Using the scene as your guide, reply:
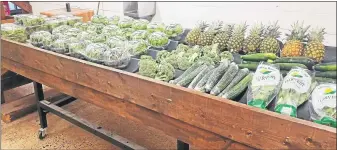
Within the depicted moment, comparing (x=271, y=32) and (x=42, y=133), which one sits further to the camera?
(x=42, y=133)

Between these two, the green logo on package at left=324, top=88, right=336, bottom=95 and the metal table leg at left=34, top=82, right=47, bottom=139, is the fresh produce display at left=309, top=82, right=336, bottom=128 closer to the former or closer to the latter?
the green logo on package at left=324, top=88, right=336, bottom=95

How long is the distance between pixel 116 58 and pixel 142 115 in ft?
1.16

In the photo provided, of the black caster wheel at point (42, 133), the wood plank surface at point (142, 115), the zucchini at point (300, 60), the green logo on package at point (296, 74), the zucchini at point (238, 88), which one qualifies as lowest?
the black caster wheel at point (42, 133)

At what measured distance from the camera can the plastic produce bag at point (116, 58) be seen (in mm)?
1580

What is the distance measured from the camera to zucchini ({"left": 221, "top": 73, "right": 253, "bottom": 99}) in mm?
1186

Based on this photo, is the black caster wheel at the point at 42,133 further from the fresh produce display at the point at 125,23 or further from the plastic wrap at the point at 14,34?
the fresh produce display at the point at 125,23

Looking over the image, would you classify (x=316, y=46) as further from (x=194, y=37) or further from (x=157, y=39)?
(x=157, y=39)

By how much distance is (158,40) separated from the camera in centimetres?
182

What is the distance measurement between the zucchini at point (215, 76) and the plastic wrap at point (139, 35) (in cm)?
69

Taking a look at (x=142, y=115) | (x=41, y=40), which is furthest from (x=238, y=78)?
(x=41, y=40)

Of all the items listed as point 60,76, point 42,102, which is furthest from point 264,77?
point 42,102

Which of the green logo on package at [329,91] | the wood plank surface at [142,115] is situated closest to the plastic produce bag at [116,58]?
the wood plank surface at [142,115]

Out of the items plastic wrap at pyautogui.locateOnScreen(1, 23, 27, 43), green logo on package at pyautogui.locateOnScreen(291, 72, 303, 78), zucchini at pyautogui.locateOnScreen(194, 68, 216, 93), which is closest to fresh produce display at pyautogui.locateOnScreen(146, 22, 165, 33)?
zucchini at pyautogui.locateOnScreen(194, 68, 216, 93)

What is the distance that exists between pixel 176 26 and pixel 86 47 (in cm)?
66
